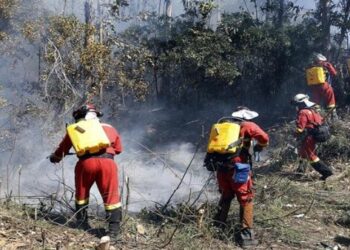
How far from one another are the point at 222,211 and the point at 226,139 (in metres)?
0.91

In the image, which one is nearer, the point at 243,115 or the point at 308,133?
the point at 243,115

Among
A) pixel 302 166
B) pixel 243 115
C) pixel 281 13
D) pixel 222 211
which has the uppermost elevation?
pixel 281 13

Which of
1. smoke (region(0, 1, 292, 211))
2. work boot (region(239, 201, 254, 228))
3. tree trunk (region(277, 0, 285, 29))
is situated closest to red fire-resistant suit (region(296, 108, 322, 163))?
smoke (region(0, 1, 292, 211))

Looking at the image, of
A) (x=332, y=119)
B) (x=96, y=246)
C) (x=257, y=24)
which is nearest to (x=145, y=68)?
(x=257, y=24)

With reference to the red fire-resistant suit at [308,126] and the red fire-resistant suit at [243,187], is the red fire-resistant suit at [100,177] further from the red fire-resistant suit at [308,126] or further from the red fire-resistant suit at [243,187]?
the red fire-resistant suit at [308,126]

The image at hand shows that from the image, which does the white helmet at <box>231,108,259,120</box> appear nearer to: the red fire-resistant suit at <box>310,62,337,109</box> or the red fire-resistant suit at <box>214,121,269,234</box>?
the red fire-resistant suit at <box>214,121,269,234</box>

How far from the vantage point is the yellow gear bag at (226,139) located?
582 centimetres

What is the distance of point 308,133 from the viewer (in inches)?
353

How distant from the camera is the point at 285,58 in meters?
14.4

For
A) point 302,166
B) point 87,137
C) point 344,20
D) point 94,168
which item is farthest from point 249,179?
point 344,20

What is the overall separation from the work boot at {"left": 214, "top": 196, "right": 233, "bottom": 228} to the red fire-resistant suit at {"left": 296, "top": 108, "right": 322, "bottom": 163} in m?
3.12

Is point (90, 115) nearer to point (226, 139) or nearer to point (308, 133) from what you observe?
point (226, 139)

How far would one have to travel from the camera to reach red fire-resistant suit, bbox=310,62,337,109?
11680 mm

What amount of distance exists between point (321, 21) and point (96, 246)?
11078 millimetres
